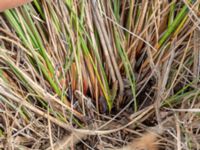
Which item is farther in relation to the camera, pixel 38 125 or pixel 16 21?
pixel 38 125

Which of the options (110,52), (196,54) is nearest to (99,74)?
(110,52)

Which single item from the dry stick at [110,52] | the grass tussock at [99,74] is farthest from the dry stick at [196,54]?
the dry stick at [110,52]

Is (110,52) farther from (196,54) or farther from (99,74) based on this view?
(196,54)

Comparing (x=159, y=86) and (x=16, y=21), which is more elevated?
(x=16, y=21)

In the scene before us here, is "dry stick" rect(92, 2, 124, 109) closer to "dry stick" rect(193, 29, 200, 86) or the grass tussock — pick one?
the grass tussock

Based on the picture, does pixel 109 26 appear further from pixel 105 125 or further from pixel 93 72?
pixel 105 125

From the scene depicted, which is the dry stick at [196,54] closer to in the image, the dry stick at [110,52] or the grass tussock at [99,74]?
the grass tussock at [99,74]

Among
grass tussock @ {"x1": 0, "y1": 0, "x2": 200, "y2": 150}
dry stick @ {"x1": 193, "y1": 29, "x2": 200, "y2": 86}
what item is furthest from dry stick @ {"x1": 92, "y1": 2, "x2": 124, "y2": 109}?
dry stick @ {"x1": 193, "y1": 29, "x2": 200, "y2": 86}

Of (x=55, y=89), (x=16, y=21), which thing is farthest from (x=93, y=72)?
(x=16, y=21)
